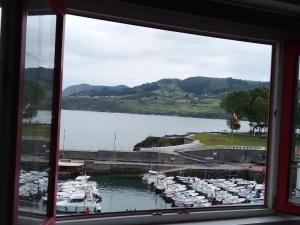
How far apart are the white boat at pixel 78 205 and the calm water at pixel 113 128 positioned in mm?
379

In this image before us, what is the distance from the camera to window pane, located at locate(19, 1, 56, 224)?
6.40ft

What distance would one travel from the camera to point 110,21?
3.09m

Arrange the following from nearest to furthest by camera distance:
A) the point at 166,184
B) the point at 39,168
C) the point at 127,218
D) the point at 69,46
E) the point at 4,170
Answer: the point at 4,170
the point at 39,168
the point at 69,46
the point at 127,218
the point at 166,184

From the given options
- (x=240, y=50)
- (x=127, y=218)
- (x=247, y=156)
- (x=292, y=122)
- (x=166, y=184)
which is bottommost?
(x=127, y=218)

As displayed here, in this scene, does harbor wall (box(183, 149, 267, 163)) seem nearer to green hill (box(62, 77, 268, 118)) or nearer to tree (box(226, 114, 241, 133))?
tree (box(226, 114, 241, 133))

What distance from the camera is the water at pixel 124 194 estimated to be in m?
3.18

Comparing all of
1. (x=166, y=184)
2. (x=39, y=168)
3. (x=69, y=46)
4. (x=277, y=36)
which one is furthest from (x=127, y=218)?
(x=277, y=36)

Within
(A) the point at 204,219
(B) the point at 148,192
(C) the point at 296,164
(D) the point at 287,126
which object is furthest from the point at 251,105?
(B) the point at 148,192

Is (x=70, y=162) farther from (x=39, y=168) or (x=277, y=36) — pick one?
(x=277, y=36)

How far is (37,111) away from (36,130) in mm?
102

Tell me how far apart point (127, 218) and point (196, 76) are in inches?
49.7

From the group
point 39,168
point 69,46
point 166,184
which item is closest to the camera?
point 39,168

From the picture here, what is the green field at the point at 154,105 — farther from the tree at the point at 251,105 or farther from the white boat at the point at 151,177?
the white boat at the point at 151,177

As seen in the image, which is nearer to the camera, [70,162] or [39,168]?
[39,168]
